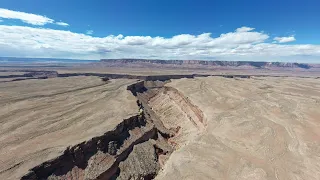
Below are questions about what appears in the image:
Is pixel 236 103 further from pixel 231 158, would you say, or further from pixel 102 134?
pixel 102 134

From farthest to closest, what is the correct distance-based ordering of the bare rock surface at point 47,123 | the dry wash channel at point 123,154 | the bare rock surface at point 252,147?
the bare rock surface at point 252,147, the bare rock surface at point 47,123, the dry wash channel at point 123,154

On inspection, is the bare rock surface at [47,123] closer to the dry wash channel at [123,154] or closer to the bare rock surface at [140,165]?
the dry wash channel at [123,154]

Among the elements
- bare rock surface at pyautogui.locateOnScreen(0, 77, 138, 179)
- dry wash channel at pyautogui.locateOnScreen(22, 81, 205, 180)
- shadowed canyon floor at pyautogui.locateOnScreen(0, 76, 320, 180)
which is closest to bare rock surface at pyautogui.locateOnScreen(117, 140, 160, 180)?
dry wash channel at pyautogui.locateOnScreen(22, 81, 205, 180)

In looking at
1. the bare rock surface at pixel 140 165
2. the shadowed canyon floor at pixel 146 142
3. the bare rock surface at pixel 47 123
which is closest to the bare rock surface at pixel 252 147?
the shadowed canyon floor at pixel 146 142

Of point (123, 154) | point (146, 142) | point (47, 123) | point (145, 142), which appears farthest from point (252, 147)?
point (47, 123)

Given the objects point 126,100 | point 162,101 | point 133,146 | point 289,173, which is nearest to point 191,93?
point 162,101

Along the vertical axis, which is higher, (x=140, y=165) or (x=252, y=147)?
(x=252, y=147)

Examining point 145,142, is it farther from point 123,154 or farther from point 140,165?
point 140,165

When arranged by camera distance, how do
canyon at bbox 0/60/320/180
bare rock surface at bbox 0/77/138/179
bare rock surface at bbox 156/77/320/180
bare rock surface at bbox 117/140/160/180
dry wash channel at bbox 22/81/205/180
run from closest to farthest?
1. dry wash channel at bbox 22/81/205/180
2. bare rock surface at bbox 0/77/138/179
3. canyon at bbox 0/60/320/180
4. bare rock surface at bbox 156/77/320/180
5. bare rock surface at bbox 117/140/160/180

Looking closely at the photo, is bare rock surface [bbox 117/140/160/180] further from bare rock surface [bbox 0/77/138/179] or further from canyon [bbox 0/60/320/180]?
bare rock surface [bbox 0/77/138/179]
